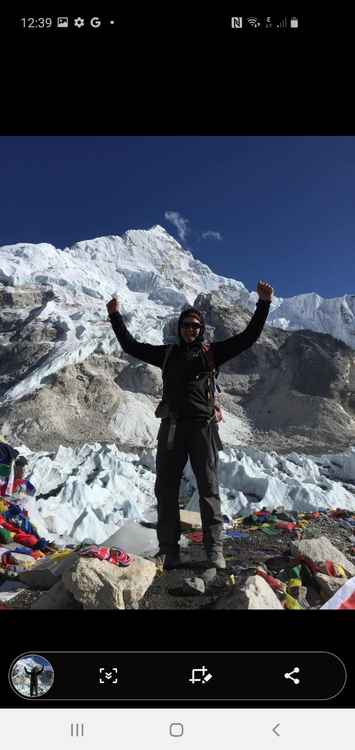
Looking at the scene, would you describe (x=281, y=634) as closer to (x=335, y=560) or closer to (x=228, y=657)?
(x=228, y=657)

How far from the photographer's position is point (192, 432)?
9.81ft

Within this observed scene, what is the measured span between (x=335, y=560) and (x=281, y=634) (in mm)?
1777

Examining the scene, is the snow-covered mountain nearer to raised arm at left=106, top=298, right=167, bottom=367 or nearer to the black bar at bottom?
raised arm at left=106, top=298, right=167, bottom=367

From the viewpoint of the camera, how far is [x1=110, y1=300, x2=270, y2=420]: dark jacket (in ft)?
9.65

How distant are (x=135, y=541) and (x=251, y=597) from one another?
75.8 inches

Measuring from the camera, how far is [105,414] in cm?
3045

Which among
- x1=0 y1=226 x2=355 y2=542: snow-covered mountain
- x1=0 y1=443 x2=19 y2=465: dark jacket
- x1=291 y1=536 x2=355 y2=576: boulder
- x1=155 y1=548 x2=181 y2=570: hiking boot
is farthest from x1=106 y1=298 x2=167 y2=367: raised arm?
x1=0 y1=226 x2=355 y2=542: snow-covered mountain

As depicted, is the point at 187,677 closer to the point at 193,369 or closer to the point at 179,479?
the point at 179,479

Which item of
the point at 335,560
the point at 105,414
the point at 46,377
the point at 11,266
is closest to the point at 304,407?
the point at 105,414

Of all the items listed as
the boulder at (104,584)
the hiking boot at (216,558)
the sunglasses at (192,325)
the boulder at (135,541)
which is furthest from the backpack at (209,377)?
the boulder at (135,541)

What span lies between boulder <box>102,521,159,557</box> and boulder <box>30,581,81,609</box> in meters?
1.19

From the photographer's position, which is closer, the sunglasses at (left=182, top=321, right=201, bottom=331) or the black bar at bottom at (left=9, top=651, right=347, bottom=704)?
the black bar at bottom at (left=9, top=651, right=347, bottom=704)

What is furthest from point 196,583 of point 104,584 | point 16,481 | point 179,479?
point 16,481
